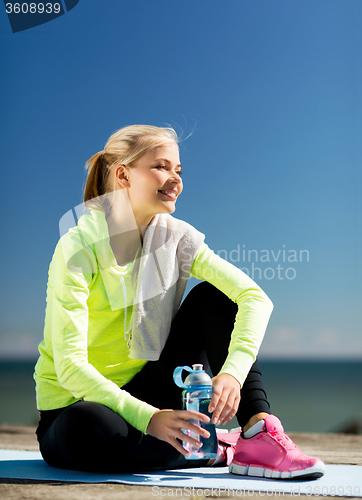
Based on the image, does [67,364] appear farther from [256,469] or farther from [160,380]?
[256,469]

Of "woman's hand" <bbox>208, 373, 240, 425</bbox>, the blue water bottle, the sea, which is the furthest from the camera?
the sea

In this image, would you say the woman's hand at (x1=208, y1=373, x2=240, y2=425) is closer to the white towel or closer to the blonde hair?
the white towel

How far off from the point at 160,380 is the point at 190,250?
1.71 ft

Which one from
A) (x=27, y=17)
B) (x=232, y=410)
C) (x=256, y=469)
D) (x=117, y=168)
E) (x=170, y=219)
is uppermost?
(x=27, y=17)

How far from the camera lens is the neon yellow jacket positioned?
1.40m

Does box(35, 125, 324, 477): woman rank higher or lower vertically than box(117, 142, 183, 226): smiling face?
lower

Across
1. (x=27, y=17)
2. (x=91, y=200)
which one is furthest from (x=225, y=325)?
(x=27, y=17)

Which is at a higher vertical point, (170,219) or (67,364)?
(170,219)

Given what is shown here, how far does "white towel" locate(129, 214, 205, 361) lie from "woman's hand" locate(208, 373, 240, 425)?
38 centimetres

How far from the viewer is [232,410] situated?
4.57 feet

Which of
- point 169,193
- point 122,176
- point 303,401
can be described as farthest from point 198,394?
point 303,401

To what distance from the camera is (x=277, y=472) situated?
145 cm

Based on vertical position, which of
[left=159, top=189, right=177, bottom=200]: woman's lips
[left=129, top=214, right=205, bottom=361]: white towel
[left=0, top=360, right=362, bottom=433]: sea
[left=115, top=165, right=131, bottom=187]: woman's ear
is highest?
[left=115, top=165, right=131, bottom=187]: woman's ear

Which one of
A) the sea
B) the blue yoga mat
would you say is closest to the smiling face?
the blue yoga mat
